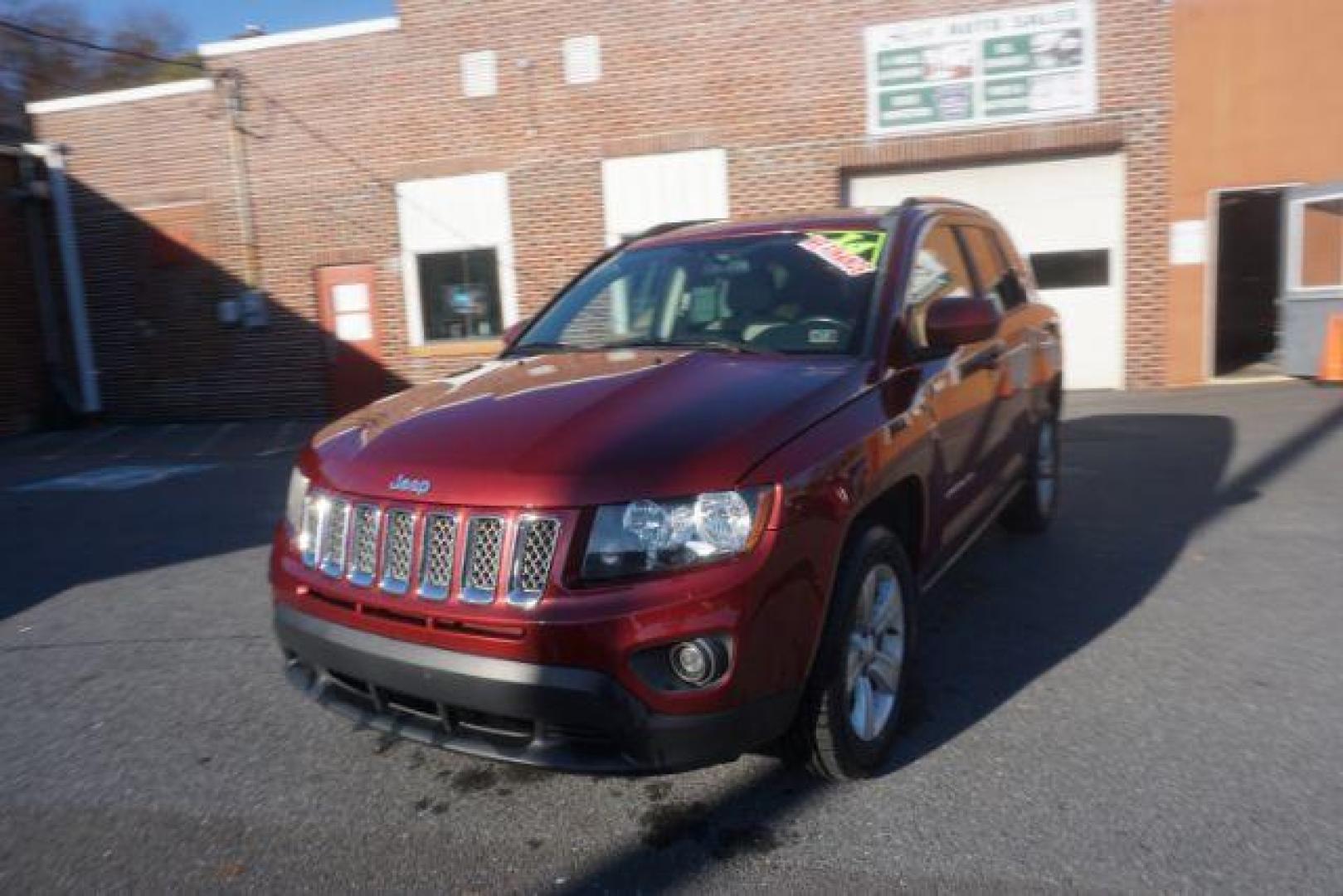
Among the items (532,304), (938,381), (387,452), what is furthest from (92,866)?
(532,304)

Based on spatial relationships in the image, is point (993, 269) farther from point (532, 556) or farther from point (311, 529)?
point (311, 529)

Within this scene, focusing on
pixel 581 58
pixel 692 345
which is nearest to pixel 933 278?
pixel 692 345

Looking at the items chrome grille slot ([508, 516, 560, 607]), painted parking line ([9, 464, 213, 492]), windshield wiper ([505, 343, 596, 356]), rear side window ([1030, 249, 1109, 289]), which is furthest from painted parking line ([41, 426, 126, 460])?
rear side window ([1030, 249, 1109, 289])

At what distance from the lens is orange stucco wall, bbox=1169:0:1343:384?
11.2 m

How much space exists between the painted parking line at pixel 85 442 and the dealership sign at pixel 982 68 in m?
10.6

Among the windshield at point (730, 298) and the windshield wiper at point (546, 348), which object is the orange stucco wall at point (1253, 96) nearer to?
the windshield at point (730, 298)

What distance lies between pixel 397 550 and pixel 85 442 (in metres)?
12.6

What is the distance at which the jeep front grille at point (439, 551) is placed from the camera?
8.46ft

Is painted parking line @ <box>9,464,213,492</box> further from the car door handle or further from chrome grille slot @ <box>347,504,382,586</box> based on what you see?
the car door handle

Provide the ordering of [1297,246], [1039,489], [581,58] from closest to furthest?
1. [1039,489]
2. [1297,246]
3. [581,58]

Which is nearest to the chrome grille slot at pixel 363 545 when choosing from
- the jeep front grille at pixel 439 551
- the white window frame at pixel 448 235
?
the jeep front grille at pixel 439 551

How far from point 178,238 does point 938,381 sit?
13.8m

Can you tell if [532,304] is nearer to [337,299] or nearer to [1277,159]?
[337,299]

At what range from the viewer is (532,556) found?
2582 mm
